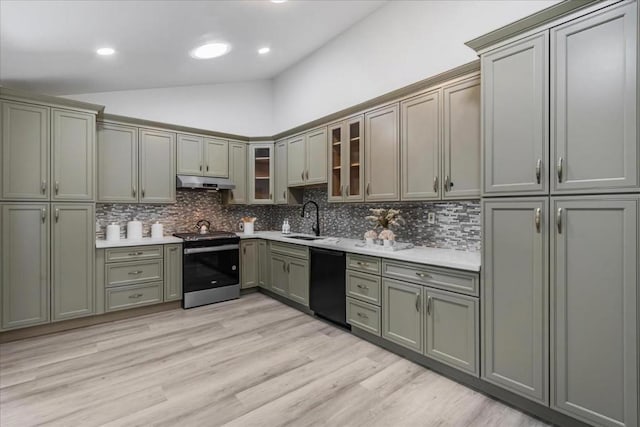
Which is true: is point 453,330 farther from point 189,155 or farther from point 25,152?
point 25,152

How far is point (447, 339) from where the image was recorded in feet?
7.45

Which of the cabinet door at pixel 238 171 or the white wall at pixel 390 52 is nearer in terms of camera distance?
the white wall at pixel 390 52

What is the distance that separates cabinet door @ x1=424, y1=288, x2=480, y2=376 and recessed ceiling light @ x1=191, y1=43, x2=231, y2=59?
10.5 ft

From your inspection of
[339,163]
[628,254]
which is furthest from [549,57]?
[339,163]

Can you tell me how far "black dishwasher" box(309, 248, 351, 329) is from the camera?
319 centimetres

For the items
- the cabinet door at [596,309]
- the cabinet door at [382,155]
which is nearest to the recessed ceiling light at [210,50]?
the cabinet door at [382,155]

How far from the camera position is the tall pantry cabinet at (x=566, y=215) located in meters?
1.54

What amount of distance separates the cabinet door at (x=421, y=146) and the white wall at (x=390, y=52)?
51 cm

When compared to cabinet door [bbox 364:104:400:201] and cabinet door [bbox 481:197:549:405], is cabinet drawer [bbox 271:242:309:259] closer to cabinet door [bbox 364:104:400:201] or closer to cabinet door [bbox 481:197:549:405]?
cabinet door [bbox 364:104:400:201]

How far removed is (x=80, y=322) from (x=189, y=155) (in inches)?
90.8

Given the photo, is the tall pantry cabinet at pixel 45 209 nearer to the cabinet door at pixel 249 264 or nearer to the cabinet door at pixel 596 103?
the cabinet door at pixel 249 264

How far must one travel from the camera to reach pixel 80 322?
3324mm

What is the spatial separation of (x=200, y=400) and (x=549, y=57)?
299cm

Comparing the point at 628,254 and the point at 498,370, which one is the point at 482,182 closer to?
the point at 628,254
